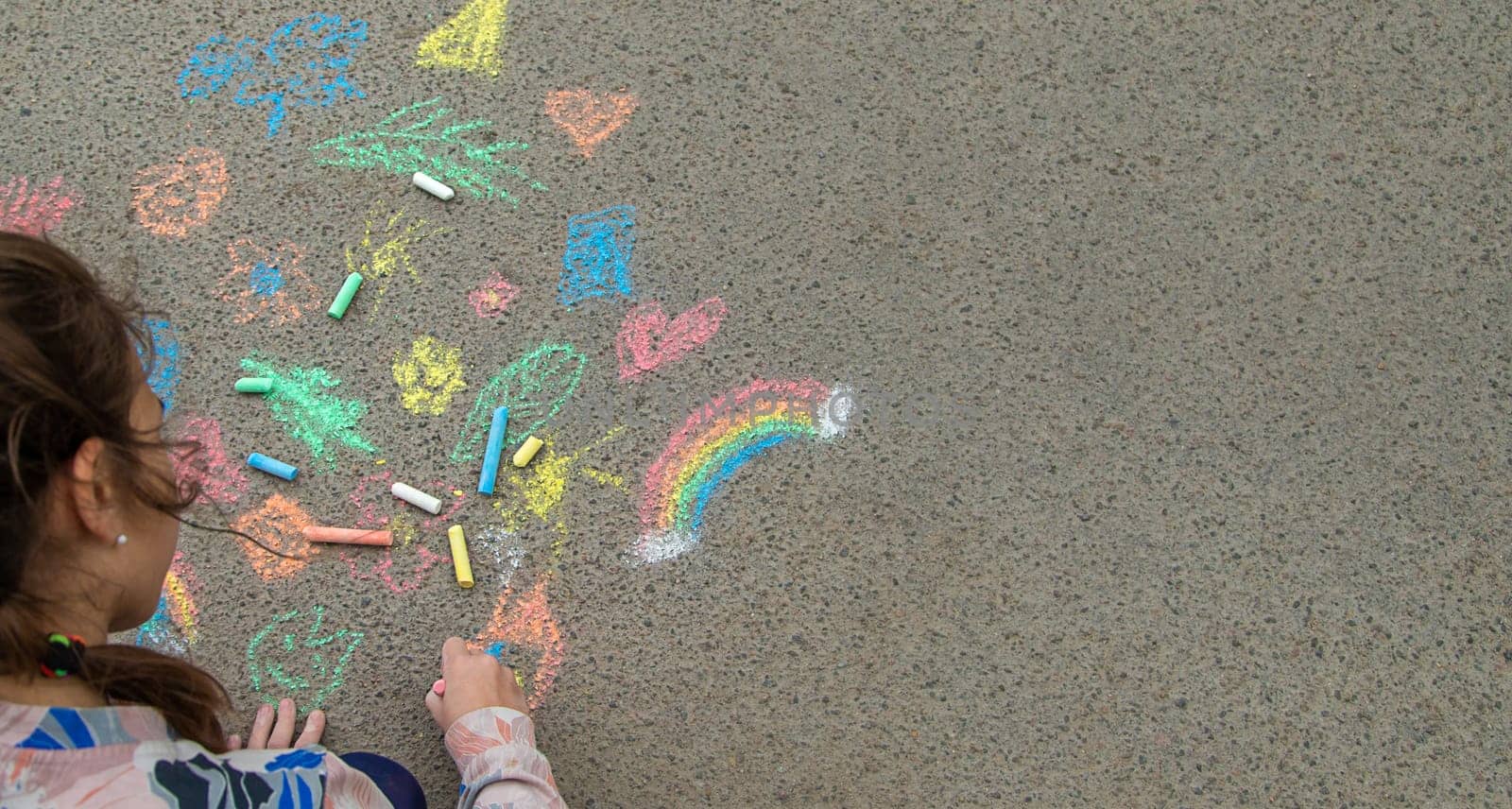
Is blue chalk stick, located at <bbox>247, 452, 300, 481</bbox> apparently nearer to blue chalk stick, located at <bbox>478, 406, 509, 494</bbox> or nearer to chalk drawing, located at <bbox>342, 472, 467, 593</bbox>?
chalk drawing, located at <bbox>342, 472, 467, 593</bbox>

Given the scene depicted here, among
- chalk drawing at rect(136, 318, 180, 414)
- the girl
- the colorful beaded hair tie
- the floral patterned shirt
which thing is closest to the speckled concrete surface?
chalk drawing at rect(136, 318, 180, 414)

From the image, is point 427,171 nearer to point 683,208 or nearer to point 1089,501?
point 683,208

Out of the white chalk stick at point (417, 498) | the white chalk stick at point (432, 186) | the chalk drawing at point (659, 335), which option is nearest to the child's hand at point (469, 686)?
the white chalk stick at point (417, 498)

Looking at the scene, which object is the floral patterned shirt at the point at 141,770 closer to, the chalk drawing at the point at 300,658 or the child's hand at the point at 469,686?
the child's hand at the point at 469,686

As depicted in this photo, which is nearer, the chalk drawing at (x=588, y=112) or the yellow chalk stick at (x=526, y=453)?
the yellow chalk stick at (x=526, y=453)

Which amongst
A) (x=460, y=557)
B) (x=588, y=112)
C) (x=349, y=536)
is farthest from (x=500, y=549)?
(x=588, y=112)

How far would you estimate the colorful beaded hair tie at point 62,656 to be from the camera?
1.41m

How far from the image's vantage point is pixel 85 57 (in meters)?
2.56

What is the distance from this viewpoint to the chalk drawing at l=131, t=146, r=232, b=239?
8.01 feet

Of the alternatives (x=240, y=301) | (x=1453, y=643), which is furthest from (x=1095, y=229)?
(x=240, y=301)

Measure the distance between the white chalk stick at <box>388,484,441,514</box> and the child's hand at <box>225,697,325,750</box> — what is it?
0.46m

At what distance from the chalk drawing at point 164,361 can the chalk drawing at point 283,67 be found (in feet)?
1.72

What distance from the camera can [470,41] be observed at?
8.59 feet

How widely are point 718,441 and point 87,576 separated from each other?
1.23 metres
